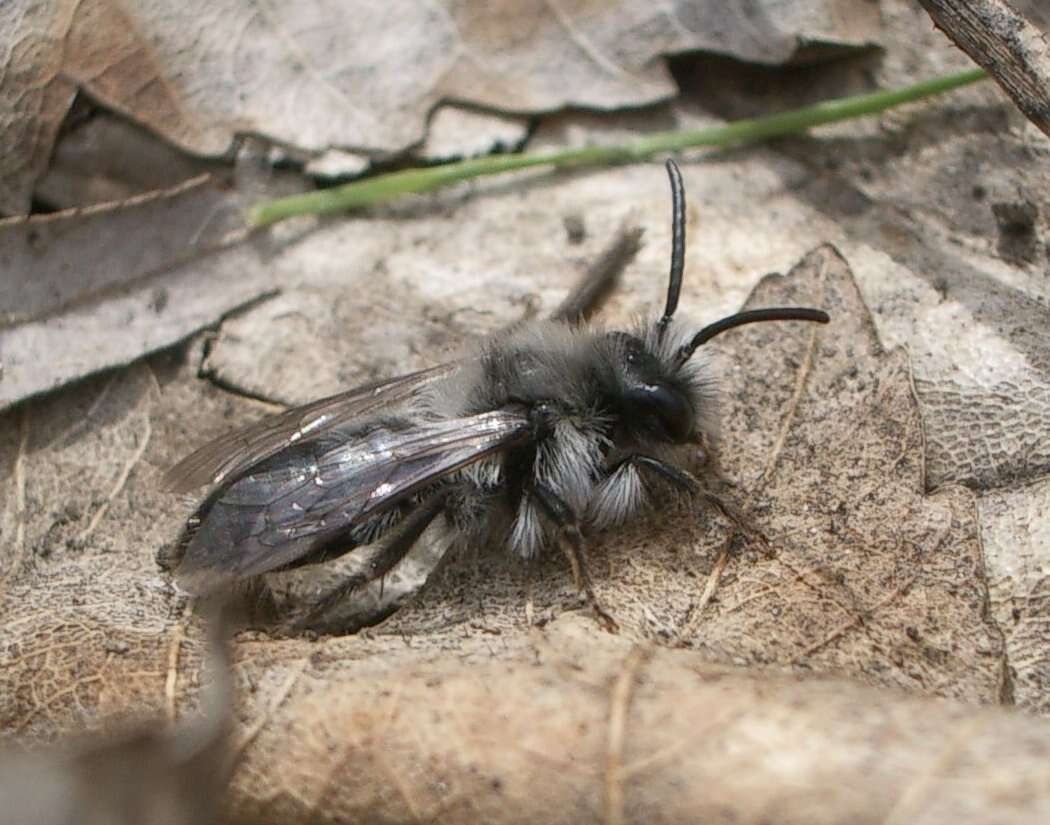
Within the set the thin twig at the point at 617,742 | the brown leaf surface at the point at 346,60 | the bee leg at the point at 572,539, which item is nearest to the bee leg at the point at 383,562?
the bee leg at the point at 572,539

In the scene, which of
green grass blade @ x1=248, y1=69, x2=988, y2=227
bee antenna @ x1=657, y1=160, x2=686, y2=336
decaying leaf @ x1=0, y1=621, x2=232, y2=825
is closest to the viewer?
decaying leaf @ x1=0, y1=621, x2=232, y2=825

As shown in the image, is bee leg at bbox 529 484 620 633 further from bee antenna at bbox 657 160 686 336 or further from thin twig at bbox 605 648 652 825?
bee antenna at bbox 657 160 686 336

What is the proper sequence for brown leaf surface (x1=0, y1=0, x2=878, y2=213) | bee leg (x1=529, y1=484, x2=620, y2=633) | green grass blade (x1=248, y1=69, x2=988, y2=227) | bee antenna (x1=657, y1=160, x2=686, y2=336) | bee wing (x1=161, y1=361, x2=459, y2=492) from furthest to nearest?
green grass blade (x1=248, y1=69, x2=988, y2=227), brown leaf surface (x1=0, y1=0, x2=878, y2=213), bee antenna (x1=657, y1=160, x2=686, y2=336), bee wing (x1=161, y1=361, x2=459, y2=492), bee leg (x1=529, y1=484, x2=620, y2=633)

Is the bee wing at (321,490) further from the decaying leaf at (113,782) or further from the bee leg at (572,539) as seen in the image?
the decaying leaf at (113,782)

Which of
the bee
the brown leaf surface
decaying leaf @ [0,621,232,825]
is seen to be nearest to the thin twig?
the bee

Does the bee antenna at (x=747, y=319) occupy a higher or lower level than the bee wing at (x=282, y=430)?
higher

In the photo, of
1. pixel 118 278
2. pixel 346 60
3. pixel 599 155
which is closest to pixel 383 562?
pixel 118 278

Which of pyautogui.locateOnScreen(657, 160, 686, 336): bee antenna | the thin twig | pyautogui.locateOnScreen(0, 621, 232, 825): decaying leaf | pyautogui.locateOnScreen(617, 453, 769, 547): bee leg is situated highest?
pyautogui.locateOnScreen(657, 160, 686, 336): bee antenna

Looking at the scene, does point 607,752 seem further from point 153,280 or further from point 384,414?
point 153,280
